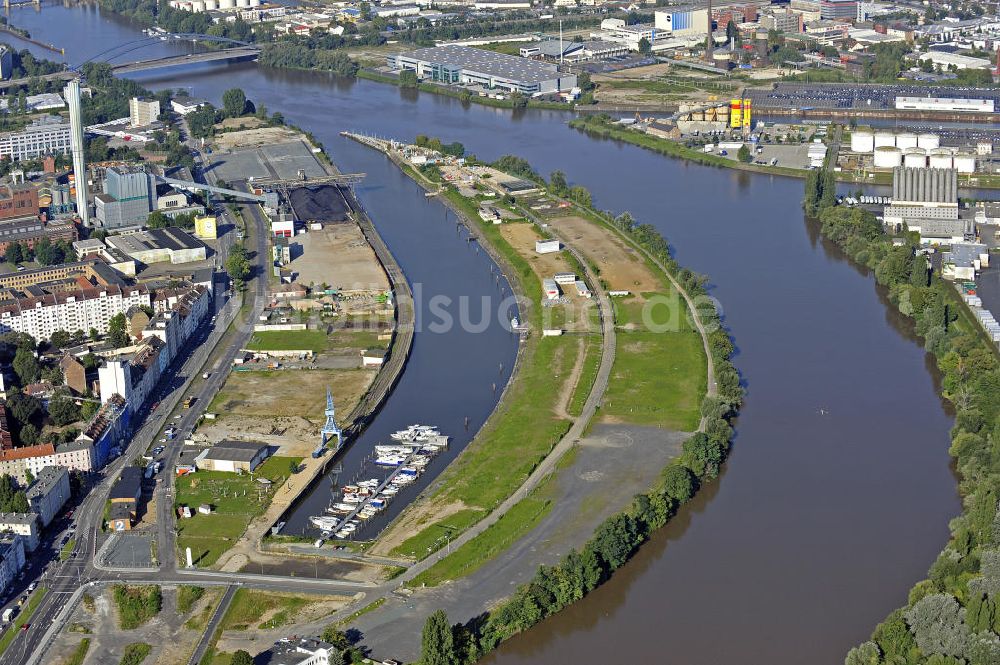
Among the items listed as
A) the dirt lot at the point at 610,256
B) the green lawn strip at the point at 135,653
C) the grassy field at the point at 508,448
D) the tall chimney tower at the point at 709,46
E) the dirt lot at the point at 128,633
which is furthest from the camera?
the tall chimney tower at the point at 709,46

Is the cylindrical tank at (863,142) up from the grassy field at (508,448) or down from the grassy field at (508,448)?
up

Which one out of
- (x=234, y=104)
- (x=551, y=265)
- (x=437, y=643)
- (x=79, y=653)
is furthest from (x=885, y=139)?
(x=79, y=653)

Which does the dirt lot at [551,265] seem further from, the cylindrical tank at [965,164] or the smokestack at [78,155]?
the cylindrical tank at [965,164]

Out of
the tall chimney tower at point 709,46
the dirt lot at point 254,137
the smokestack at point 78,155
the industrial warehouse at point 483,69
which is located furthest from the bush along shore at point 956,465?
the tall chimney tower at point 709,46

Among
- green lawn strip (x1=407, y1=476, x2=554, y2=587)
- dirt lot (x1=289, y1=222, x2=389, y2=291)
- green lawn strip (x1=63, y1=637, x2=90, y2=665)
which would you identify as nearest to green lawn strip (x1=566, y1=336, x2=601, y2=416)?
green lawn strip (x1=407, y1=476, x2=554, y2=587)

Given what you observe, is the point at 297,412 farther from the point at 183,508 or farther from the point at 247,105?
the point at 247,105

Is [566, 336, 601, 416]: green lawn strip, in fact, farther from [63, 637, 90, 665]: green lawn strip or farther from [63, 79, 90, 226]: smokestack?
[63, 79, 90, 226]: smokestack

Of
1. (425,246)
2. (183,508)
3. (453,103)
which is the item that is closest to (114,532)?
(183,508)

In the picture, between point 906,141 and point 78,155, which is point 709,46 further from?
point 78,155
